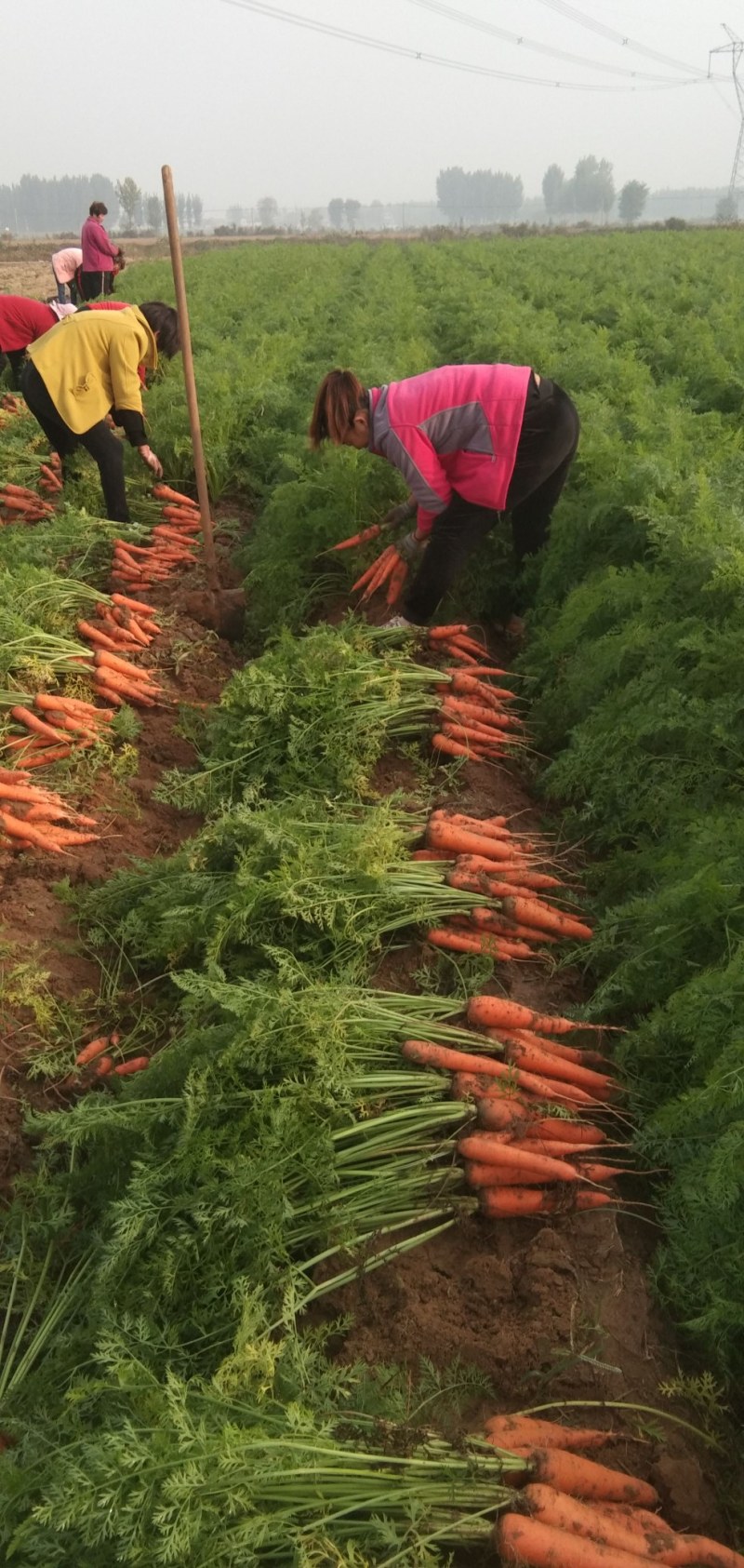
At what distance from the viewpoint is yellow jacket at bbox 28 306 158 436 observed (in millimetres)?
6559

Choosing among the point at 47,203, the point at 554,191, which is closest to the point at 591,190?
the point at 554,191

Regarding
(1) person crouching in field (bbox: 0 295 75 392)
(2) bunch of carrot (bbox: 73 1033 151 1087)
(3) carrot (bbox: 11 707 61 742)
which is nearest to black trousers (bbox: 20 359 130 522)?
(1) person crouching in field (bbox: 0 295 75 392)

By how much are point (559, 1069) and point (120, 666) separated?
3.87 meters

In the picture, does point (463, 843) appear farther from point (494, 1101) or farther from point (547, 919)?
point (494, 1101)

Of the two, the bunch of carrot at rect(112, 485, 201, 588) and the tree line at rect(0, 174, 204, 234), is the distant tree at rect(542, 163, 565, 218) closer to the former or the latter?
the tree line at rect(0, 174, 204, 234)

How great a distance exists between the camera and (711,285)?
14719 mm

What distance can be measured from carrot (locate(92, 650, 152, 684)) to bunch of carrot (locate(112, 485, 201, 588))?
1185mm

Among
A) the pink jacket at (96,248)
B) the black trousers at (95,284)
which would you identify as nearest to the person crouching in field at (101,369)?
the pink jacket at (96,248)

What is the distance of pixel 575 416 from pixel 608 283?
12076mm

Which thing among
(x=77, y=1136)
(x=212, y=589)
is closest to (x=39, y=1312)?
(x=77, y=1136)

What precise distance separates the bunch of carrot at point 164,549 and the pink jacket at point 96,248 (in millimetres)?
8362

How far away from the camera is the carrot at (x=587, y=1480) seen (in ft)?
7.11

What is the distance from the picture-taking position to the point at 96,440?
22.6 feet

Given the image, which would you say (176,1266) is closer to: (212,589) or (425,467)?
(425,467)
